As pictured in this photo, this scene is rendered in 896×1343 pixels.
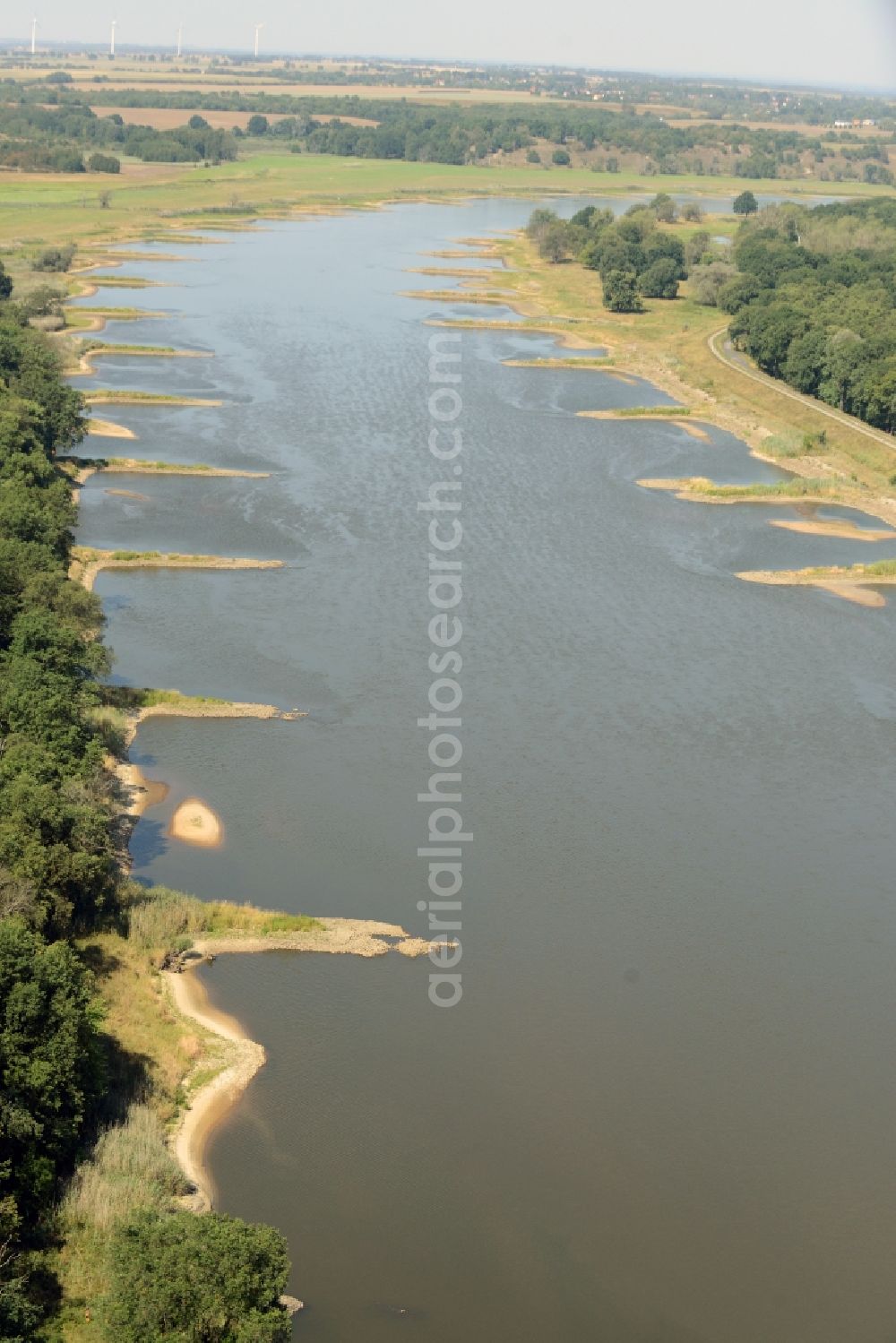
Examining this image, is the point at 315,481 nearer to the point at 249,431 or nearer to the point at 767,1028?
the point at 249,431

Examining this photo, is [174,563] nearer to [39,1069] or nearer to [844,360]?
[39,1069]

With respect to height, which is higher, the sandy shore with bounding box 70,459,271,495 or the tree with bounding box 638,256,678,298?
the tree with bounding box 638,256,678,298

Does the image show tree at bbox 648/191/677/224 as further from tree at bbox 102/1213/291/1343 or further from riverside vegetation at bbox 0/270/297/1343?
tree at bbox 102/1213/291/1343

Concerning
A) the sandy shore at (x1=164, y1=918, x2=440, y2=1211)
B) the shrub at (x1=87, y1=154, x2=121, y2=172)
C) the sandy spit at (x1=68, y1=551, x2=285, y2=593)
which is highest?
the shrub at (x1=87, y1=154, x2=121, y2=172)

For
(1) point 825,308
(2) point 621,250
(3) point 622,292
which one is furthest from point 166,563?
(2) point 621,250

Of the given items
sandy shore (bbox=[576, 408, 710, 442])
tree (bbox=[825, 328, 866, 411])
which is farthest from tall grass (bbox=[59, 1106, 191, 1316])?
tree (bbox=[825, 328, 866, 411])

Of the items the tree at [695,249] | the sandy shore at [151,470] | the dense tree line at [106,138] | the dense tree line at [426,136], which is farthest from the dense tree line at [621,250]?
the dense tree line at [426,136]

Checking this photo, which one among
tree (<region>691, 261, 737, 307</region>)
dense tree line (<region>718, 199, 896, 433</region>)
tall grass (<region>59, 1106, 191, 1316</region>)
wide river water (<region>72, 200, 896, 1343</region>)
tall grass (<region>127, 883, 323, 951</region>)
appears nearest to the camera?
tall grass (<region>59, 1106, 191, 1316</region>)
